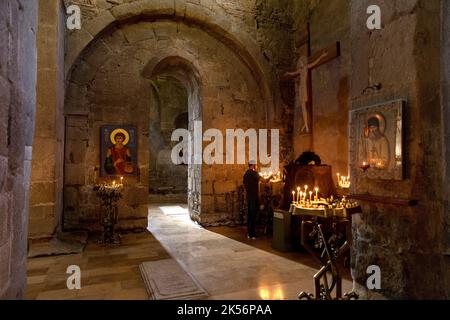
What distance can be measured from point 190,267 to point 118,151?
11.1 ft

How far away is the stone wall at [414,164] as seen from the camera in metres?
2.62

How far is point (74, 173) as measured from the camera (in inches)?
244

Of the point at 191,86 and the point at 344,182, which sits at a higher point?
the point at 191,86

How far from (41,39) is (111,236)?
3779 mm

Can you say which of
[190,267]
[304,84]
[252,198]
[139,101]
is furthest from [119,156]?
[304,84]

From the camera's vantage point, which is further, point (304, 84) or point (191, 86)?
point (191, 86)

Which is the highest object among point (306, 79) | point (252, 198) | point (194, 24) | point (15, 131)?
point (194, 24)

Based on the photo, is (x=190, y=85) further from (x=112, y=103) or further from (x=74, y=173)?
(x=74, y=173)

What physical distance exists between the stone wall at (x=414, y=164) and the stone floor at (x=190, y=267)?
3.09 feet

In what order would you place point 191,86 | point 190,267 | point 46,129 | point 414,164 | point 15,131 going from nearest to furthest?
point 15,131 < point 414,164 < point 190,267 < point 46,129 < point 191,86

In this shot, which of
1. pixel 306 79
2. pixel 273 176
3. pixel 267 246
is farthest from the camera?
pixel 306 79

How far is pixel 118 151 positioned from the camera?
21.2 feet

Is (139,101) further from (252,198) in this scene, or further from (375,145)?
(375,145)
